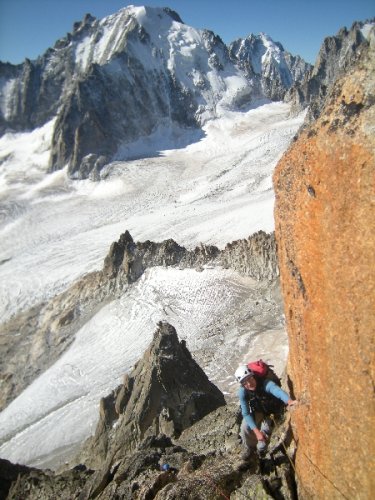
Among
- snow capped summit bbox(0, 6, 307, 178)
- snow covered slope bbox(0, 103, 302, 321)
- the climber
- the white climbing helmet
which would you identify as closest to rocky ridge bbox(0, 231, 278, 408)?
snow covered slope bbox(0, 103, 302, 321)

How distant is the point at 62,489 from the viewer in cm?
1171

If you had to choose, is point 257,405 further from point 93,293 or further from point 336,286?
point 93,293

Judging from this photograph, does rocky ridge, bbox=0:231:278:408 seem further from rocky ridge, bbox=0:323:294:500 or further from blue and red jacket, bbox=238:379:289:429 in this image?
blue and red jacket, bbox=238:379:289:429

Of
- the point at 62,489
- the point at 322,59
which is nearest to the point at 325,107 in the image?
the point at 62,489

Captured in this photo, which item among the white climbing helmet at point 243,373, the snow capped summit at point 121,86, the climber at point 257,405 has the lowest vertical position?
the climber at point 257,405

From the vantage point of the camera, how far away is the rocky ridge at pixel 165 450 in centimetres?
715

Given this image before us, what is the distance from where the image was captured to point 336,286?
208 inches

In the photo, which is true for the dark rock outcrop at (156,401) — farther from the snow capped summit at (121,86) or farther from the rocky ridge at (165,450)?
the snow capped summit at (121,86)

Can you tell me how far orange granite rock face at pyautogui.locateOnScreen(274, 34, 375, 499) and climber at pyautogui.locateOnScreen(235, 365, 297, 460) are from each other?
61 centimetres

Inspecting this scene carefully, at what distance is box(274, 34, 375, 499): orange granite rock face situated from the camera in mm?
4922

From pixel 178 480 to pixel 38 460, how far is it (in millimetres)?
16978

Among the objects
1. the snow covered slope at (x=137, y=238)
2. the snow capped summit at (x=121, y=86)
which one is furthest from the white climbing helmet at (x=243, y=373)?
the snow capped summit at (x=121, y=86)

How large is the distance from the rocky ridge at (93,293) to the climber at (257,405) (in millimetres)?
24190

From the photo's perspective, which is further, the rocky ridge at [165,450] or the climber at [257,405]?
the rocky ridge at [165,450]
